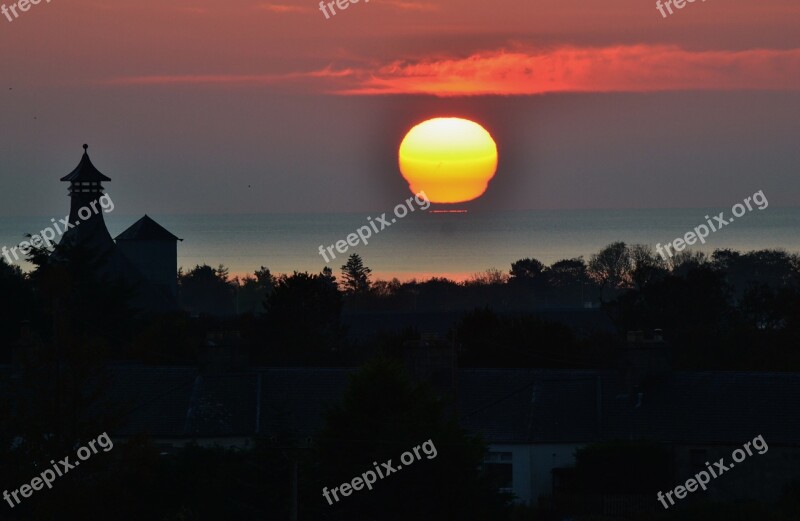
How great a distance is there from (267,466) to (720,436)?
15.8m

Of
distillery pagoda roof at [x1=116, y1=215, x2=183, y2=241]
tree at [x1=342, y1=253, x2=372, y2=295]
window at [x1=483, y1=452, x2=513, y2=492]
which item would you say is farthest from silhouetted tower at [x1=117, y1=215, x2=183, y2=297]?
window at [x1=483, y1=452, x2=513, y2=492]

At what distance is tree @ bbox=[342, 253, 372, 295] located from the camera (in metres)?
183

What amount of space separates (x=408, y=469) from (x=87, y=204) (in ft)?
259

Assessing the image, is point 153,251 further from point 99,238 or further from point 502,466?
point 502,466

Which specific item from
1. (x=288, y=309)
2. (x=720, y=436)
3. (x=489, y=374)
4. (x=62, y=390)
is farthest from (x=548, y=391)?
(x=288, y=309)

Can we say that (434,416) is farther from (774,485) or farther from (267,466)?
(774,485)

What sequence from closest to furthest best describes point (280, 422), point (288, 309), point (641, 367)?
point (280, 422)
point (641, 367)
point (288, 309)

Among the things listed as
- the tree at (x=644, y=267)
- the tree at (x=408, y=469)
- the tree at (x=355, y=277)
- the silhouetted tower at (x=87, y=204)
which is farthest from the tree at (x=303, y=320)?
the tree at (x=355, y=277)

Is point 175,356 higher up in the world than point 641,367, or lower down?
higher up

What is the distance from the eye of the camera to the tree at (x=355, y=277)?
18325 centimetres

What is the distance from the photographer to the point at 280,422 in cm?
3731

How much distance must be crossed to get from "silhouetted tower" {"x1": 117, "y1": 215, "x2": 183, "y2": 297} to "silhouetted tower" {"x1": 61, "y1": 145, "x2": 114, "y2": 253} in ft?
46.4

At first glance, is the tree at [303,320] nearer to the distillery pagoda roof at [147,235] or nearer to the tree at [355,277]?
the distillery pagoda roof at [147,235]

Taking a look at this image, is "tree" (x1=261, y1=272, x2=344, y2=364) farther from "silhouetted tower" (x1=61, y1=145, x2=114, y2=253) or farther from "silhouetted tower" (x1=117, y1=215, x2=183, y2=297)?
"silhouetted tower" (x1=117, y1=215, x2=183, y2=297)
